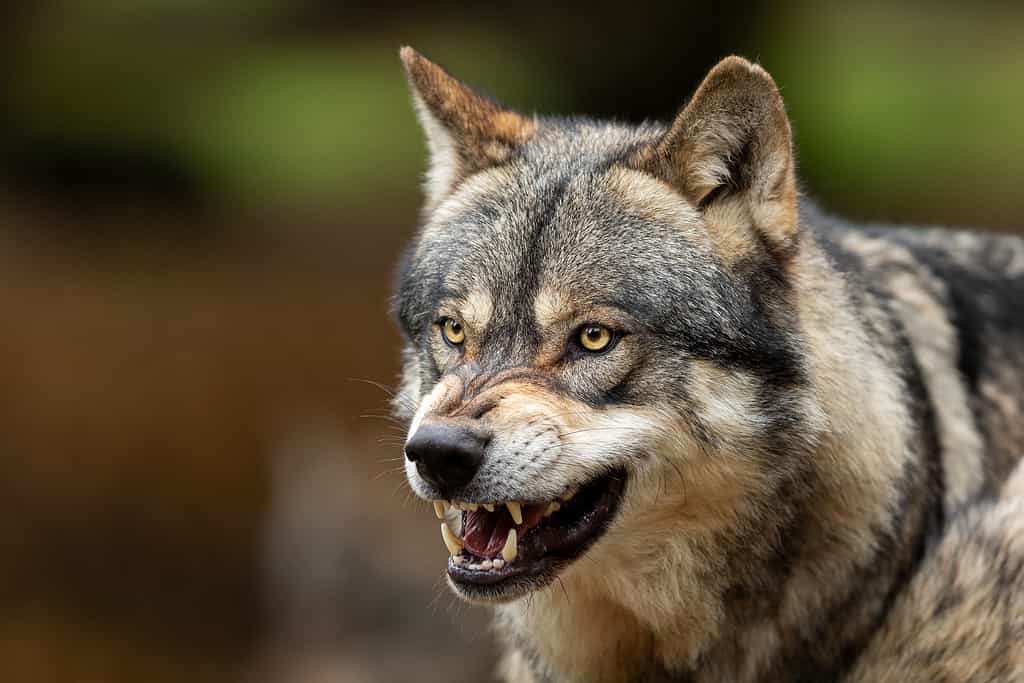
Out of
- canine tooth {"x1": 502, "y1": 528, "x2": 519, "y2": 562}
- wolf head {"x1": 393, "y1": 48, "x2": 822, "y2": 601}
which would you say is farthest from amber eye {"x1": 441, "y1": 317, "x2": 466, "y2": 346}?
canine tooth {"x1": 502, "y1": 528, "x2": 519, "y2": 562}

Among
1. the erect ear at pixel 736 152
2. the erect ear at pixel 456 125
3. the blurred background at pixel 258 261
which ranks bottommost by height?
the blurred background at pixel 258 261

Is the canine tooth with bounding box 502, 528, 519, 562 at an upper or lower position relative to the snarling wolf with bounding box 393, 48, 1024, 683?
lower

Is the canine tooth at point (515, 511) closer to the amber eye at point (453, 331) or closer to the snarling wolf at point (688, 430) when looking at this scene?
the snarling wolf at point (688, 430)

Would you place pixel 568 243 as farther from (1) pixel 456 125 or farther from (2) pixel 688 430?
(1) pixel 456 125

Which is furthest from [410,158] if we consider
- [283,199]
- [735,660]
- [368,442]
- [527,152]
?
[735,660]

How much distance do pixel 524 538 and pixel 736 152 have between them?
1.43 metres

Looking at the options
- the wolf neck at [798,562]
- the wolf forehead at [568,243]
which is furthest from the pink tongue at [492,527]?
the wolf forehead at [568,243]

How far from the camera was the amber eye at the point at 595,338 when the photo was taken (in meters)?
4.07

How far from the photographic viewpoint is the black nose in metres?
3.75

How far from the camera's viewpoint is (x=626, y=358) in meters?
4.05

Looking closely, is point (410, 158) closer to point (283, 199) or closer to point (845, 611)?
point (283, 199)

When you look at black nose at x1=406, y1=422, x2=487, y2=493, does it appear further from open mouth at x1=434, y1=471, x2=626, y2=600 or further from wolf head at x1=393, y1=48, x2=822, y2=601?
open mouth at x1=434, y1=471, x2=626, y2=600

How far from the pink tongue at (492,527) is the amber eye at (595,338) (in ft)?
1.74

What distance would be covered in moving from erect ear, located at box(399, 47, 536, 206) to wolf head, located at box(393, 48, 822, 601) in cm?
41
